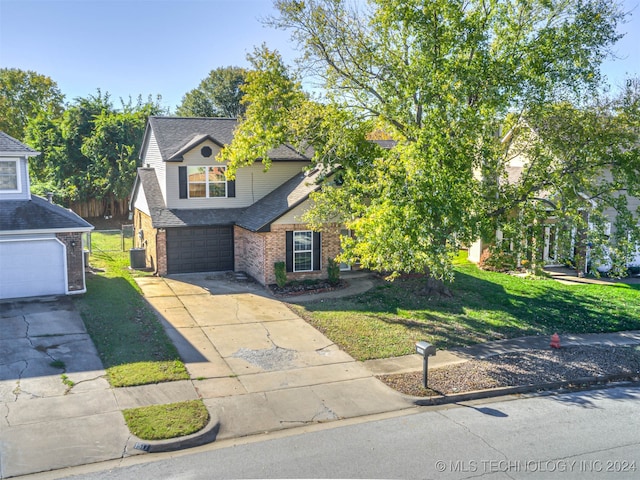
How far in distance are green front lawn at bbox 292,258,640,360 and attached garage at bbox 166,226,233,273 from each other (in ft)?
19.0

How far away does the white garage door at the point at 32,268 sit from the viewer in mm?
17359

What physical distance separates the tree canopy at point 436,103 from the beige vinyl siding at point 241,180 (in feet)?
16.1

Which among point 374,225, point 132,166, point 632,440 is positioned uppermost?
point 132,166

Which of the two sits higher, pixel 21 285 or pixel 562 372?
pixel 21 285

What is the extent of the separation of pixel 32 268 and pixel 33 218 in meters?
1.62

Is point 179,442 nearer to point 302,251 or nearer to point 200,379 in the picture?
point 200,379

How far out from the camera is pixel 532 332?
1620 centimetres

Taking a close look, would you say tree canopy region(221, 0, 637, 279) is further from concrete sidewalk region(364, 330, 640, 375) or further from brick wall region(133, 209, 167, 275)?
brick wall region(133, 209, 167, 275)

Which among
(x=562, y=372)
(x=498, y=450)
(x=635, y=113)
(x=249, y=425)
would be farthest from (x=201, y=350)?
(x=635, y=113)

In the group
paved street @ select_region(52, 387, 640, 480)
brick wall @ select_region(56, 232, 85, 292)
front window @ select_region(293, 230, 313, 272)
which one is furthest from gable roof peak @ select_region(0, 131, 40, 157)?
paved street @ select_region(52, 387, 640, 480)

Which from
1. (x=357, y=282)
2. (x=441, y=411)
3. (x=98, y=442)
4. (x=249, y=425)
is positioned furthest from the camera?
(x=357, y=282)

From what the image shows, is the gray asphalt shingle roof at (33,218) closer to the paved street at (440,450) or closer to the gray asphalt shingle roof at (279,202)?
the gray asphalt shingle roof at (279,202)

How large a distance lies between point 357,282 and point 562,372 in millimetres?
9499

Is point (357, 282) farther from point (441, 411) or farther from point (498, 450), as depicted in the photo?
point (498, 450)
